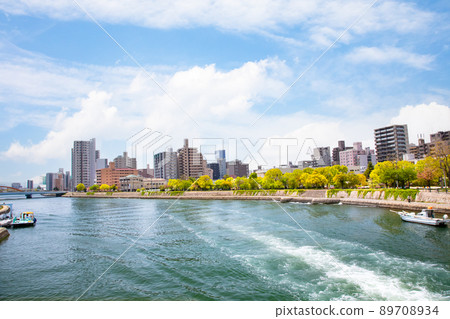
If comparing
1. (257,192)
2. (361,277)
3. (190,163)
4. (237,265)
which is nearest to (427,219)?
(361,277)

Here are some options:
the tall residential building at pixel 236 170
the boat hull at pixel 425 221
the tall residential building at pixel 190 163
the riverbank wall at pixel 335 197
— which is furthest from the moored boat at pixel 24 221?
the tall residential building at pixel 236 170

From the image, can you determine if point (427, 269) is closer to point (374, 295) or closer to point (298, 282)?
point (374, 295)

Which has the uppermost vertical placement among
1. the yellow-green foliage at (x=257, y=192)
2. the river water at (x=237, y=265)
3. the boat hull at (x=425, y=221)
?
the yellow-green foliage at (x=257, y=192)

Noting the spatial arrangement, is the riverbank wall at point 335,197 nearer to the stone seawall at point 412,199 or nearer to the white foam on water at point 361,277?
the stone seawall at point 412,199

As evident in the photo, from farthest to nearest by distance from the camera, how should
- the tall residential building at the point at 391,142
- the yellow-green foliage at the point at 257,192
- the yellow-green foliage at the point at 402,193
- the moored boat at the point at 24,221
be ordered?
the tall residential building at the point at 391,142
the yellow-green foliage at the point at 257,192
the yellow-green foliage at the point at 402,193
the moored boat at the point at 24,221

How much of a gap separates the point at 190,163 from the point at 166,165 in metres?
20.7

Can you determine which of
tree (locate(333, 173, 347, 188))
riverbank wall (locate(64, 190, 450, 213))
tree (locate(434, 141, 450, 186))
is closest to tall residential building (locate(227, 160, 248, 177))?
riverbank wall (locate(64, 190, 450, 213))

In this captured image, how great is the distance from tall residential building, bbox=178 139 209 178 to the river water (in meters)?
83.2

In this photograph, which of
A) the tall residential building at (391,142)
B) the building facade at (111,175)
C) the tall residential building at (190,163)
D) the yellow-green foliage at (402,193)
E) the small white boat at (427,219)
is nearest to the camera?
the small white boat at (427,219)

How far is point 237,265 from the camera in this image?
452 inches

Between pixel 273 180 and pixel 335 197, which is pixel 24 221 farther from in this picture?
pixel 273 180

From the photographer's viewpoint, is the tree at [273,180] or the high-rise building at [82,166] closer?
the tree at [273,180]

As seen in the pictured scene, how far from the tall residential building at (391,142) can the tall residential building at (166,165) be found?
73569 millimetres

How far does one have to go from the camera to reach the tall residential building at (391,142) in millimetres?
71875
